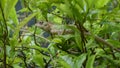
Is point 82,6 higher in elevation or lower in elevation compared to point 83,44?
higher

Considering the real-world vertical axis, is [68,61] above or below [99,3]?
below

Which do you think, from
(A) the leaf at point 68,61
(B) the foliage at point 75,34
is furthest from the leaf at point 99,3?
(A) the leaf at point 68,61

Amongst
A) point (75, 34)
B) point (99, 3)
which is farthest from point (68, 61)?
point (99, 3)

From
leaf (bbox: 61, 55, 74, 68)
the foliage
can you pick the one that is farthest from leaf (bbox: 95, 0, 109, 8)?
leaf (bbox: 61, 55, 74, 68)

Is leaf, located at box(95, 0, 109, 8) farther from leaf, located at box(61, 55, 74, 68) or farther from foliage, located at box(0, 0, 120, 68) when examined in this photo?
leaf, located at box(61, 55, 74, 68)

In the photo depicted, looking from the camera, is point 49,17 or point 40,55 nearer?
point 40,55

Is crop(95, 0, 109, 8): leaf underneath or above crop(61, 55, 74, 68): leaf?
above

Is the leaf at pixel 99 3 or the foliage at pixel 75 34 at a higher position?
the leaf at pixel 99 3

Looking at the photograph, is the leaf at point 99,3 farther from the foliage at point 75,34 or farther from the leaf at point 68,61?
the leaf at point 68,61

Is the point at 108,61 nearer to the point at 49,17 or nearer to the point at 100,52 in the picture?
the point at 100,52

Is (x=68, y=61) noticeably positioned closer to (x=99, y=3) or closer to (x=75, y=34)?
(x=75, y=34)

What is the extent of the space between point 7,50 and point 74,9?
0.24 meters

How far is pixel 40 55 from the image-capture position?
1.03 m

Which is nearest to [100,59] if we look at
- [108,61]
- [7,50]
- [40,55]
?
[108,61]
